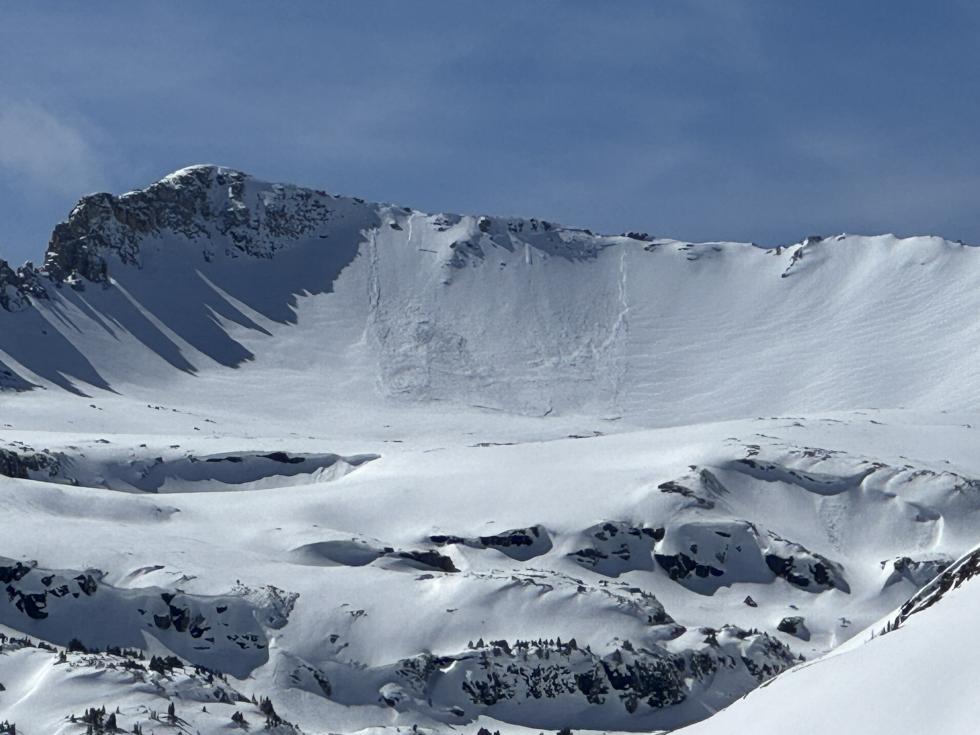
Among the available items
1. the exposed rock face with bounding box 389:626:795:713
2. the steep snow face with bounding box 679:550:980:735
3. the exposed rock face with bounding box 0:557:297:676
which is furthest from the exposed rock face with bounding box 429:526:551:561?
the steep snow face with bounding box 679:550:980:735

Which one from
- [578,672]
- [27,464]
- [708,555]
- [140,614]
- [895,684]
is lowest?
[578,672]

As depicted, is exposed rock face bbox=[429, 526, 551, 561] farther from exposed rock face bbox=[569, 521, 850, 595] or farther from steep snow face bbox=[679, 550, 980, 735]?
steep snow face bbox=[679, 550, 980, 735]

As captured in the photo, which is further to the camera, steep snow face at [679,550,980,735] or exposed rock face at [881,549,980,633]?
exposed rock face at [881,549,980,633]

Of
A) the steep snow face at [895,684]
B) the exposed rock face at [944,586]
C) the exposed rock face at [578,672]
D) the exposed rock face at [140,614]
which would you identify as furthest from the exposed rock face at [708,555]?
the steep snow face at [895,684]

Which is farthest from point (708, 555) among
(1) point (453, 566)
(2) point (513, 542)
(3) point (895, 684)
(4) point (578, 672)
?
(3) point (895, 684)

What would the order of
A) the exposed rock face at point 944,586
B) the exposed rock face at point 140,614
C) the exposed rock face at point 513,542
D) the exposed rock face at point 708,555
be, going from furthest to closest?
the exposed rock face at point 708,555
the exposed rock face at point 513,542
the exposed rock face at point 140,614
the exposed rock face at point 944,586

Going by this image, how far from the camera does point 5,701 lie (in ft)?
230

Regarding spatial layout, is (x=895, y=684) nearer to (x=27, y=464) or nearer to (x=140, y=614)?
(x=140, y=614)

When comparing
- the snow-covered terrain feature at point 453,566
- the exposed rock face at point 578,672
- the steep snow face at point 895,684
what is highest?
the steep snow face at point 895,684

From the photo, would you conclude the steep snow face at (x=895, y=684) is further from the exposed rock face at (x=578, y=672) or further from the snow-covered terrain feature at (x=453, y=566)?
the exposed rock face at (x=578, y=672)

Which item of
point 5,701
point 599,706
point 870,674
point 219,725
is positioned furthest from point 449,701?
point 870,674

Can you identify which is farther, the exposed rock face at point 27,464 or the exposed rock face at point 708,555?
the exposed rock face at point 27,464

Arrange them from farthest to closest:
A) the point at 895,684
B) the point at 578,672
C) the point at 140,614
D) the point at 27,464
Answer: the point at 27,464
the point at 140,614
the point at 578,672
the point at 895,684

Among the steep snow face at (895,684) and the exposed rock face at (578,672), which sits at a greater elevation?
the steep snow face at (895,684)
